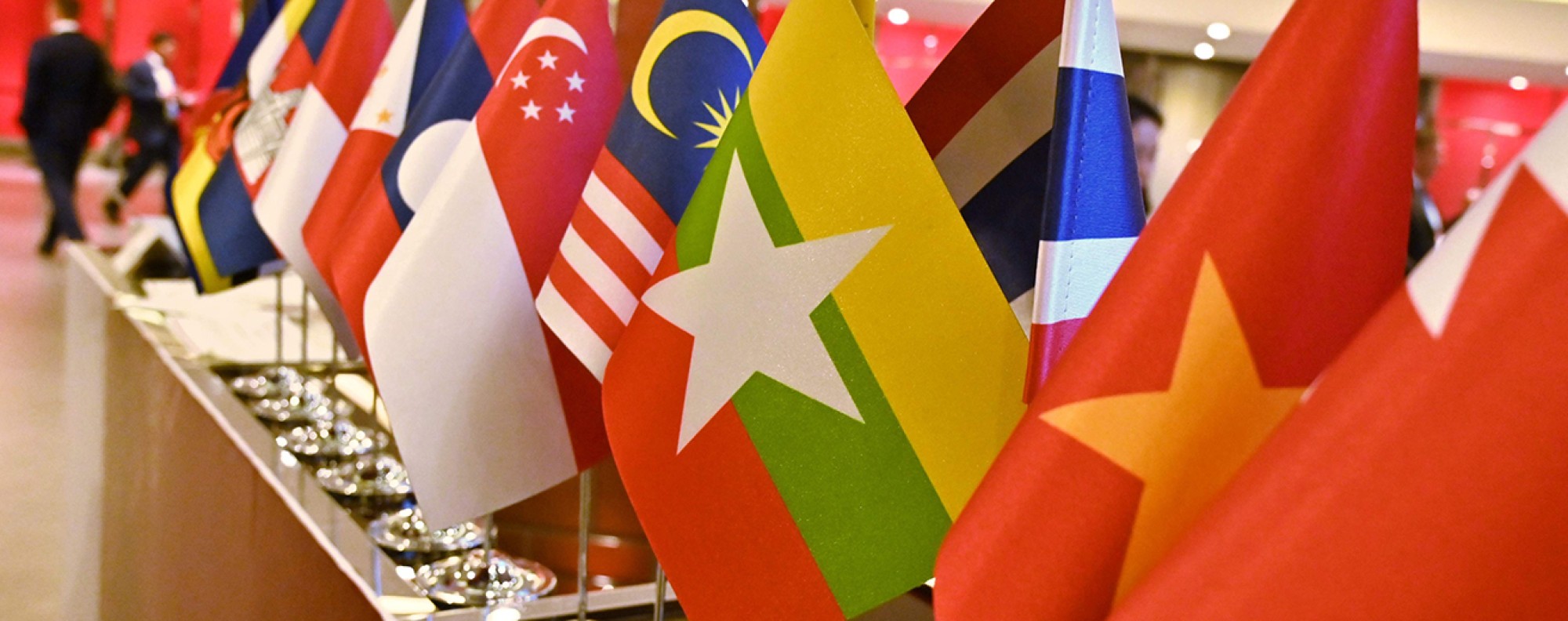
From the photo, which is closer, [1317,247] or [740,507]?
[1317,247]

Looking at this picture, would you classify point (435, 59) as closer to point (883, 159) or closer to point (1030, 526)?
point (883, 159)

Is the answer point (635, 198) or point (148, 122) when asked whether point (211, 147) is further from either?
point (148, 122)

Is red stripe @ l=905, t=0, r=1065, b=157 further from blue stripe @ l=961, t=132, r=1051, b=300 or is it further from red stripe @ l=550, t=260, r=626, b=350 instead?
red stripe @ l=550, t=260, r=626, b=350

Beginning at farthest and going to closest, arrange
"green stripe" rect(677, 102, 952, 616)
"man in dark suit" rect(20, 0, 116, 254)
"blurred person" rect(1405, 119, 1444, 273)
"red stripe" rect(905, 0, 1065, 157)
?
"man in dark suit" rect(20, 0, 116, 254), "blurred person" rect(1405, 119, 1444, 273), "red stripe" rect(905, 0, 1065, 157), "green stripe" rect(677, 102, 952, 616)

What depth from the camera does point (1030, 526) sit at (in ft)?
2.64

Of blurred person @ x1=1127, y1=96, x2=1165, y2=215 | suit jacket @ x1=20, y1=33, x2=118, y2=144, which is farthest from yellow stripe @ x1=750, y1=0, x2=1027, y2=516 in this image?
suit jacket @ x1=20, y1=33, x2=118, y2=144

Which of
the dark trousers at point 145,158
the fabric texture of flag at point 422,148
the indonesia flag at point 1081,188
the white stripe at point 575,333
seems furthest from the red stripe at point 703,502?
the dark trousers at point 145,158

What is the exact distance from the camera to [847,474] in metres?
1.09

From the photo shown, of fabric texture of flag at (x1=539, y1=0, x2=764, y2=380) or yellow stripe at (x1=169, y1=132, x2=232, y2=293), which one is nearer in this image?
fabric texture of flag at (x1=539, y1=0, x2=764, y2=380)

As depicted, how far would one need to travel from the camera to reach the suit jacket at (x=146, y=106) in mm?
8688

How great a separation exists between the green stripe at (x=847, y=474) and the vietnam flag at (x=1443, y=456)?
1.31 ft

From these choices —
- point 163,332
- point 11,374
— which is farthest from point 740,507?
point 11,374

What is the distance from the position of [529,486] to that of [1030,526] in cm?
85

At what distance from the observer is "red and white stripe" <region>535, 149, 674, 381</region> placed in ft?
4.42
